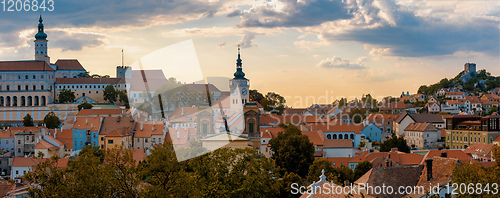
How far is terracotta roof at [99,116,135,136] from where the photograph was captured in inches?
2395

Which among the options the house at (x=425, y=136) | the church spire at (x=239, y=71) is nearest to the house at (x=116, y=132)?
the church spire at (x=239, y=71)

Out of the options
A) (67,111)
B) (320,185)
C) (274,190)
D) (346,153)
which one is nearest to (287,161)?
(346,153)

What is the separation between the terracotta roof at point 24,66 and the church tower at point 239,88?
39.7 m

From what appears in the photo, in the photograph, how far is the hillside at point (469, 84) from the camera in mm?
140500

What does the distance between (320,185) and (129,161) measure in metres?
6.98

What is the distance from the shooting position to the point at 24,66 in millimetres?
96688

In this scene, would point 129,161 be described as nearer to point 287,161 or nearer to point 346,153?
point 287,161

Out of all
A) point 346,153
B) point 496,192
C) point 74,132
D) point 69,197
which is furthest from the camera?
point 74,132

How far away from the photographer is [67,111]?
90938 millimetres

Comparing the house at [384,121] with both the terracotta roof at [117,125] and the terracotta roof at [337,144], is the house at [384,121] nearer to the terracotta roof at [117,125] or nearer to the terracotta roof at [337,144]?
the terracotta roof at [337,144]

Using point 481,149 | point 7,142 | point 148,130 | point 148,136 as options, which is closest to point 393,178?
point 481,149

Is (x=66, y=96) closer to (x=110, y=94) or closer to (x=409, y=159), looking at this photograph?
(x=110, y=94)

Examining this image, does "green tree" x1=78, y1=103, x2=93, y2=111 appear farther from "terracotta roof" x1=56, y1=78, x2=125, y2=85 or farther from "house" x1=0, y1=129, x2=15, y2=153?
"house" x1=0, y1=129, x2=15, y2=153

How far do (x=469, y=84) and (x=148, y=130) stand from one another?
104m
